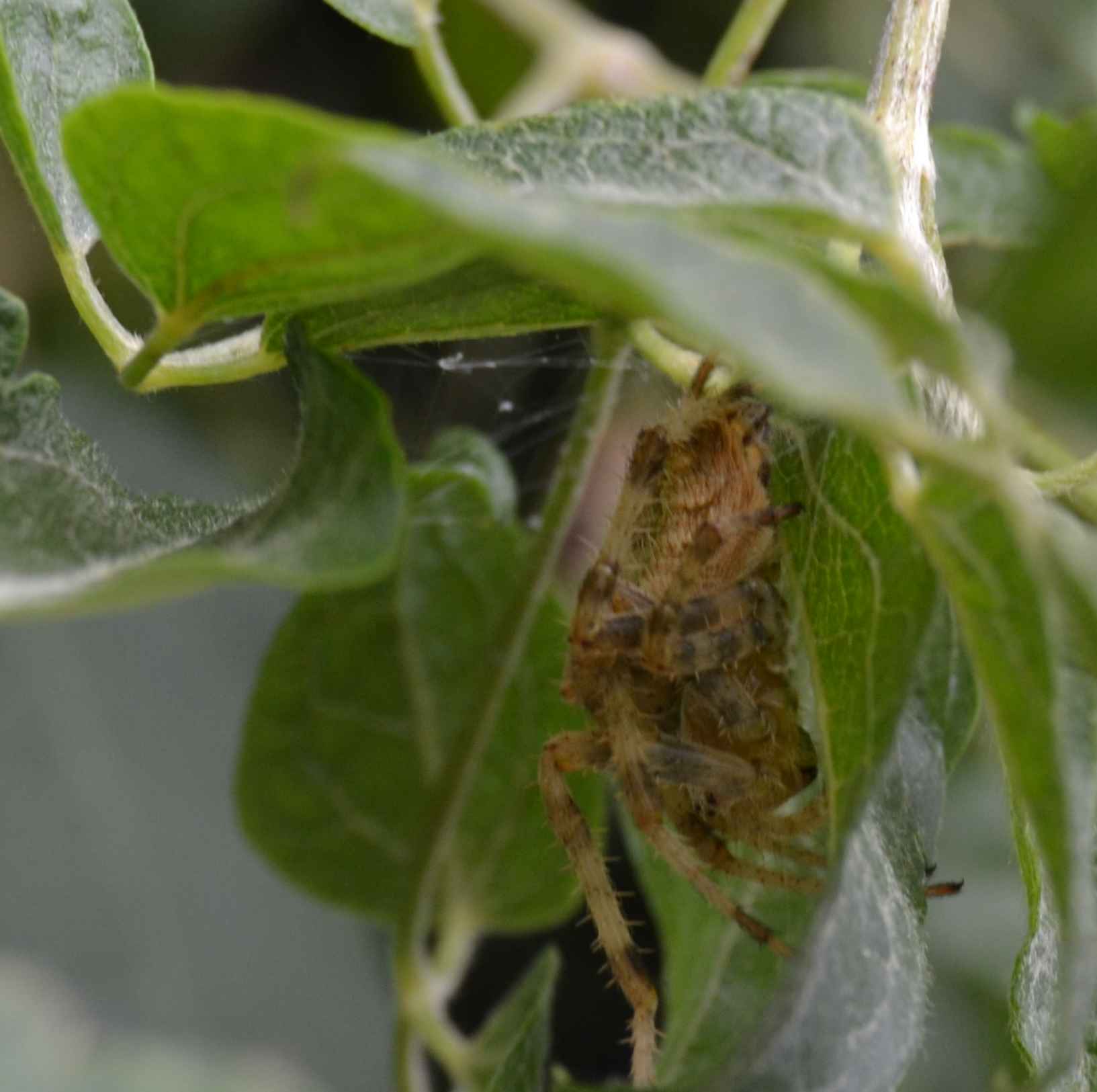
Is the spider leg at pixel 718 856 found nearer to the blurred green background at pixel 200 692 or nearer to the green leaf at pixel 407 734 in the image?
the green leaf at pixel 407 734

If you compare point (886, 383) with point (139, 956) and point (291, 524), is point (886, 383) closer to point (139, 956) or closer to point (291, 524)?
point (291, 524)

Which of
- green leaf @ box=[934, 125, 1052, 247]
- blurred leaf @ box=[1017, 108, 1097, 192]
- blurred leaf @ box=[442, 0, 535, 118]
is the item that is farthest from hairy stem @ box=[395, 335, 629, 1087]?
blurred leaf @ box=[442, 0, 535, 118]

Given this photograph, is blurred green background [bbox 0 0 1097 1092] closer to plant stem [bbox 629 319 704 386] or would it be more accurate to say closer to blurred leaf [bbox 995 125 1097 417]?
blurred leaf [bbox 995 125 1097 417]

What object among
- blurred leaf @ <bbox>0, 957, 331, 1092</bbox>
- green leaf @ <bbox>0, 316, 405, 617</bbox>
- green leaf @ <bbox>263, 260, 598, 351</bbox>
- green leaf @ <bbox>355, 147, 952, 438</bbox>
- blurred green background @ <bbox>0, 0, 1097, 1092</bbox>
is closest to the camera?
green leaf @ <bbox>355, 147, 952, 438</bbox>

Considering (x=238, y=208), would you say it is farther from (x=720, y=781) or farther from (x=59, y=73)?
(x=720, y=781)

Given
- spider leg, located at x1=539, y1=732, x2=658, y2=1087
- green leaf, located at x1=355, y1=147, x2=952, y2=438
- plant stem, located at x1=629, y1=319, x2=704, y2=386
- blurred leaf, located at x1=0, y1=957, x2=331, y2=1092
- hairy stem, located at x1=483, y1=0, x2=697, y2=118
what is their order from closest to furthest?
green leaf, located at x1=355, y1=147, x2=952, y2=438 < plant stem, located at x1=629, y1=319, x2=704, y2=386 < spider leg, located at x1=539, y1=732, x2=658, y2=1087 < blurred leaf, located at x1=0, y1=957, x2=331, y2=1092 < hairy stem, located at x1=483, y1=0, x2=697, y2=118

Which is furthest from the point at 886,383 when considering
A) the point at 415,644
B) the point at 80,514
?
the point at 415,644
